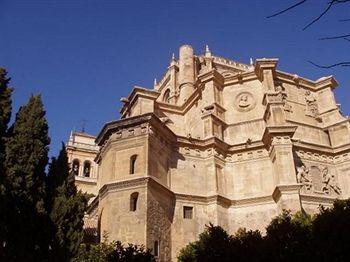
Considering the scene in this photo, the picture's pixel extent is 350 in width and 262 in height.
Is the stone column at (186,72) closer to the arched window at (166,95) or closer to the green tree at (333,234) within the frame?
the arched window at (166,95)

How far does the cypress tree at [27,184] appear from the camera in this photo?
15242mm

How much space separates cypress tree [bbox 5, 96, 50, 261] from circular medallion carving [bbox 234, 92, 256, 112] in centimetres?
1239

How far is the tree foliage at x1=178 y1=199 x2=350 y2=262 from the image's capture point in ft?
41.1

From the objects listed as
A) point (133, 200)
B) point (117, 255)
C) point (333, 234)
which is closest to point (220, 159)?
point (133, 200)

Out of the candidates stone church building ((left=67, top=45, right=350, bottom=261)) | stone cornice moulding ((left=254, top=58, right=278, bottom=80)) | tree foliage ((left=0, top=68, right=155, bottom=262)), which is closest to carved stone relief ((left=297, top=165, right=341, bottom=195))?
Answer: stone church building ((left=67, top=45, right=350, bottom=261))

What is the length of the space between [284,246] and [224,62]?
28351 mm

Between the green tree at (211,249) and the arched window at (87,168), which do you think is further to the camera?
the arched window at (87,168)

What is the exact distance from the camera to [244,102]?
27281mm

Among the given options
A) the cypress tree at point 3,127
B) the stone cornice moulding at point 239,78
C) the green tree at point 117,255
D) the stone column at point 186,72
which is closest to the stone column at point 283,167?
the stone cornice moulding at point 239,78

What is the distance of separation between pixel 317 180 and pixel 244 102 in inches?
255

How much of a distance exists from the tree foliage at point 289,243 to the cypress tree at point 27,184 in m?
5.26

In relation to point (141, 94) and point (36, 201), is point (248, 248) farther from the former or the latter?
point (141, 94)

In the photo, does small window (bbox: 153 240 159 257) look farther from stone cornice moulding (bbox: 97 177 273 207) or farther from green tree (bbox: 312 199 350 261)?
green tree (bbox: 312 199 350 261)

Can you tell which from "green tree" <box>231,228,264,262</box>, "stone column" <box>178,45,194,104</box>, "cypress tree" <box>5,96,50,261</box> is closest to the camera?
"green tree" <box>231,228,264,262</box>
